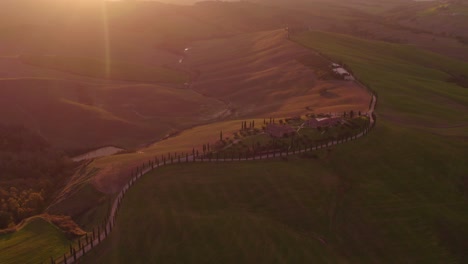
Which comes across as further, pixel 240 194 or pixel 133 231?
pixel 240 194

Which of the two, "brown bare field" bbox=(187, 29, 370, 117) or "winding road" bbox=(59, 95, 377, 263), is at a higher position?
"brown bare field" bbox=(187, 29, 370, 117)

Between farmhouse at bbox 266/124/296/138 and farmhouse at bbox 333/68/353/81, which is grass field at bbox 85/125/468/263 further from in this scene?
farmhouse at bbox 333/68/353/81

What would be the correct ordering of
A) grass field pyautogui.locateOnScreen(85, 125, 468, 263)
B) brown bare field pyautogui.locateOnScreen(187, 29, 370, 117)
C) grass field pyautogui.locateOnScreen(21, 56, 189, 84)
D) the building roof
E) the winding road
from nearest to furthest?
the winding road
grass field pyautogui.locateOnScreen(85, 125, 468, 263)
brown bare field pyautogui.locateOnScreen(187, 29, 370, 117)
the building roof
grass field pyautogui.locateOnScreen(21, 56, 189, 84)

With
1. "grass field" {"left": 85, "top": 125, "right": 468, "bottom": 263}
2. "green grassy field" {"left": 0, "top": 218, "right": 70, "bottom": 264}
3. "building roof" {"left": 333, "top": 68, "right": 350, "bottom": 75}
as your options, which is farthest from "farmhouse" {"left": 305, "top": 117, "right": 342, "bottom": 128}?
"building roof" {"left": 333, "top": 68, "right": 350, "bottom": 75}

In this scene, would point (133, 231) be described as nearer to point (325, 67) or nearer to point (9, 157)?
point (9, 157)

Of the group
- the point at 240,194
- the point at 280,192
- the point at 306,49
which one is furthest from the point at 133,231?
the point at 306,49

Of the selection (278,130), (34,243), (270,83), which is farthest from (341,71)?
(34,243)
